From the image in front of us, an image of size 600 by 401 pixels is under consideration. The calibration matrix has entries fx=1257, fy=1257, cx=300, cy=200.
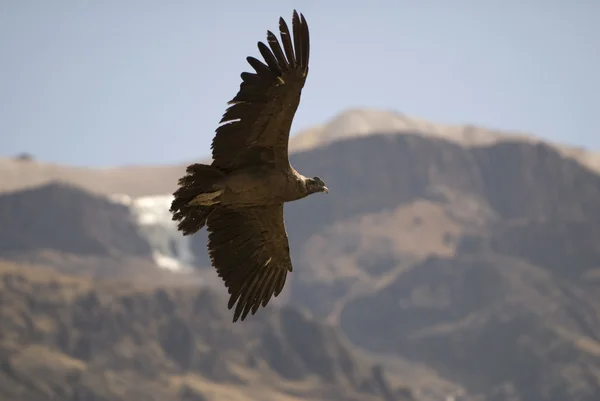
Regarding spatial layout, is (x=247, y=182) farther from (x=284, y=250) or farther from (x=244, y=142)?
(x=284, y=250)

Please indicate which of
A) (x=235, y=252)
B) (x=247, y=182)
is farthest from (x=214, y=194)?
(x=235, y=252)

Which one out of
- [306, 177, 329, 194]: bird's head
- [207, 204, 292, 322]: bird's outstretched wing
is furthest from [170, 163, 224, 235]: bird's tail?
[306, 177, 329, 194]: bird's head

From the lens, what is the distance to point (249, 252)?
107ft

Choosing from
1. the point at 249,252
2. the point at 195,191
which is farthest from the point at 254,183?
the point at 249,252

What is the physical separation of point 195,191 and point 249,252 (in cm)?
363

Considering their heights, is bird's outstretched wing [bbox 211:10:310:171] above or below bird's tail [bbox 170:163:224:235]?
above

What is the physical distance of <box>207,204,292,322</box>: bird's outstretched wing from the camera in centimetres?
3191

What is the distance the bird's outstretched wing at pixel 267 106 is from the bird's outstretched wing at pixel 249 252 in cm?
216

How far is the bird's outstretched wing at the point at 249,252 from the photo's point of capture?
31.9m

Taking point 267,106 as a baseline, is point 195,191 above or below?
below

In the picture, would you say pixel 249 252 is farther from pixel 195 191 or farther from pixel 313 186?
pixel 195 191

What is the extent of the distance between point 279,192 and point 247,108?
9.07 feet

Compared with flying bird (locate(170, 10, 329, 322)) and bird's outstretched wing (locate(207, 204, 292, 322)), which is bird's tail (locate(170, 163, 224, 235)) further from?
bird's outstretched wing (locate(207, 204, 292, 322))

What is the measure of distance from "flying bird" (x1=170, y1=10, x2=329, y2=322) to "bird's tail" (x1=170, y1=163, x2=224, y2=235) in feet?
0.08
